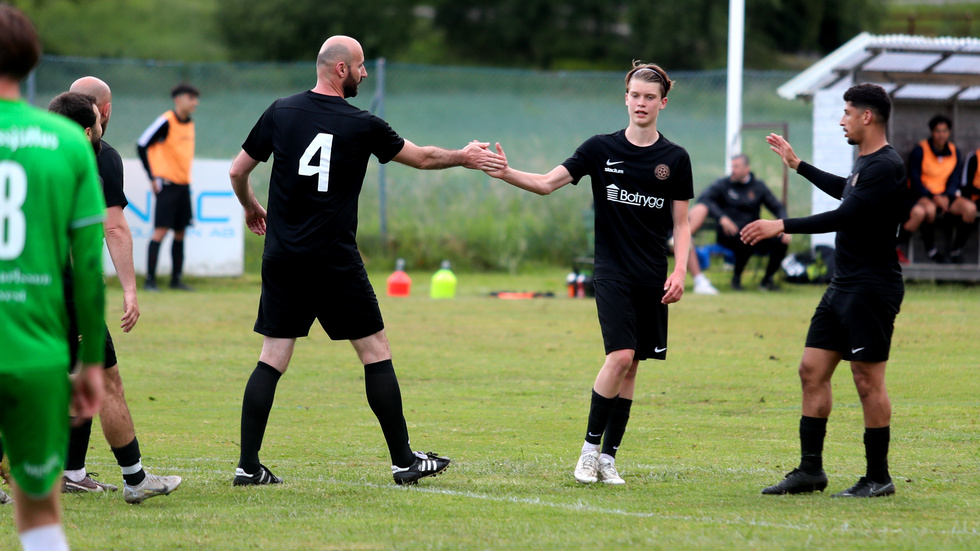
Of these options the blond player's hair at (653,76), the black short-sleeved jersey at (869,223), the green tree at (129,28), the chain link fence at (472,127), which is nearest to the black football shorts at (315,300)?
the blond player's hair at (653,76)

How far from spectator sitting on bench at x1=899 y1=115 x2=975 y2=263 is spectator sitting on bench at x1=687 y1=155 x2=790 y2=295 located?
76.5 inches

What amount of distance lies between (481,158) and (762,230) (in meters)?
1.58

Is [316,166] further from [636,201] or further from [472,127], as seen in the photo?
[472,127]

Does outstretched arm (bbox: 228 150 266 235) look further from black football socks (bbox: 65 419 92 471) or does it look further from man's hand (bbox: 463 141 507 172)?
black football socks (bbox: 65 419 92 471)

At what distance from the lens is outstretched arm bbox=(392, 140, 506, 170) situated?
18.6ft

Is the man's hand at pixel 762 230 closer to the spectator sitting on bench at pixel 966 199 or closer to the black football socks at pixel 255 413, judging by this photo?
the black football socks at pixel 255 413

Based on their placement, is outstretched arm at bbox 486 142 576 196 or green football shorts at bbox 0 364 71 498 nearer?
green football shorts at bbox 0 364 71 498

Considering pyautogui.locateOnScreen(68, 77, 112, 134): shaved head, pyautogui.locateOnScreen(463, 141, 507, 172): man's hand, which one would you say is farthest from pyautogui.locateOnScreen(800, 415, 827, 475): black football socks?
pyautogui.locateOnScreen(68, 77, 112, 134): shaved head

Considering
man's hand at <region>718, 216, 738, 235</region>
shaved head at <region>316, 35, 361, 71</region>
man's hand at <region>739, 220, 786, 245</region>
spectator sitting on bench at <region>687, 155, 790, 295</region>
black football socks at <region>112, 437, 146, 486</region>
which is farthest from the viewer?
spectator sitting on bench at <region>687, 155, 790, 295</region>

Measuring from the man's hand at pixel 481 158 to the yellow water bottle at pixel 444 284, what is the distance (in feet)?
28.2

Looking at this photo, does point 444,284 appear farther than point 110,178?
Yes

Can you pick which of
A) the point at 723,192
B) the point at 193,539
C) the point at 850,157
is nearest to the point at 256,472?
the point at 193,539

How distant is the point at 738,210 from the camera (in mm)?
15430

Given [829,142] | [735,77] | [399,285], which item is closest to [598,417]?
[399,285]
